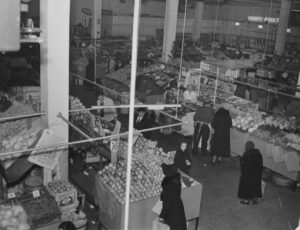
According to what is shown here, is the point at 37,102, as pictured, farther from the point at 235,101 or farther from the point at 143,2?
the point at 143,2

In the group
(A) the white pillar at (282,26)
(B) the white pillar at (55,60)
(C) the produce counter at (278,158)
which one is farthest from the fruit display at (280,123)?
(A) the white pillar at (282,26)

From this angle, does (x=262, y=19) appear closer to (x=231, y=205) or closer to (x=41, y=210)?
(x=231, y=205)

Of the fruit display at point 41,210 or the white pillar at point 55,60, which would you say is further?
the white pillar at point 55,60

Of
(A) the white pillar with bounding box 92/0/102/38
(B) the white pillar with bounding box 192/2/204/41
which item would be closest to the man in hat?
(A) the white pillar with bounding box 92/0/102/38

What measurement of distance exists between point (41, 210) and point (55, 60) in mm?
2475

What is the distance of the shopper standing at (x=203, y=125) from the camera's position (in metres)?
9.07

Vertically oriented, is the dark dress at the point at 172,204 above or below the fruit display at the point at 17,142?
below

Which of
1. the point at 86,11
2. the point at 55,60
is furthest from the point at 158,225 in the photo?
the point at 86,11

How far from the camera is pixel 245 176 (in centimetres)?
724

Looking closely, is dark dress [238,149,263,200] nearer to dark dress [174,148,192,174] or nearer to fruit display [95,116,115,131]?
dark dress [174,148,192,174]

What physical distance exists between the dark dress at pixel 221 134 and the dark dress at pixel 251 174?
1573 mm

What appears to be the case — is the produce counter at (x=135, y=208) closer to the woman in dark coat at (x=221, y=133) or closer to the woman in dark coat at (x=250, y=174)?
the woman in dark coat at (x=250, y=174)

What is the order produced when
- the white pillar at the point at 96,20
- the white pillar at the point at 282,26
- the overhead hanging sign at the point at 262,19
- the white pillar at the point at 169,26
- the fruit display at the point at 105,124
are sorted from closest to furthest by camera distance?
the fruit display at the point at 105,124
the white pillar at the point at 169,26
the white pillar at the point at 282,26
the white pillar at the point at 96,20
the overhead hanging sign at the point at 262,19

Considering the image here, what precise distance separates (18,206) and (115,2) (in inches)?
571
